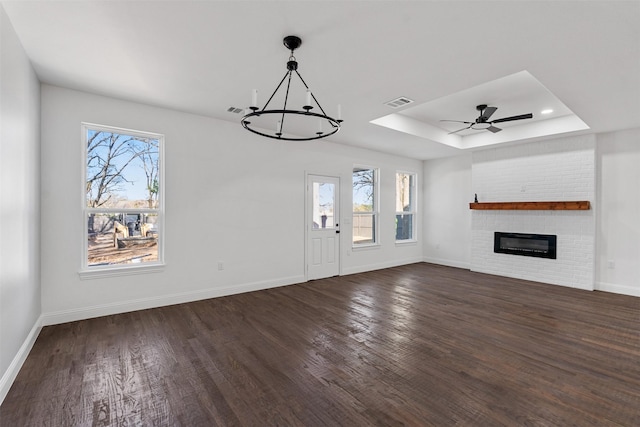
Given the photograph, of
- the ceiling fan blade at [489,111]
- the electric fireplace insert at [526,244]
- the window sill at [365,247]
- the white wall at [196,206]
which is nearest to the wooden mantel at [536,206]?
the electric fireplace insert at [526,244]

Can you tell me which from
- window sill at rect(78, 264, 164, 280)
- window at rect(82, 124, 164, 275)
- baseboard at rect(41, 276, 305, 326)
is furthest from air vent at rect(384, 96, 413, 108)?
window sill at rect(78, 264, 164, 280)

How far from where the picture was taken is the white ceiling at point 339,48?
217cm

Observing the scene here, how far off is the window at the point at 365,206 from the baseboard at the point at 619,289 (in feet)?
13.3

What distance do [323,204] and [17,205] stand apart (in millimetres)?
4361

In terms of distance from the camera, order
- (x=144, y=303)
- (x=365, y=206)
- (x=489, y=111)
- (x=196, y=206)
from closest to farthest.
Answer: (x=144, y=303), (x=489, y=111), (x=196, y=206), (x=365, y=206)

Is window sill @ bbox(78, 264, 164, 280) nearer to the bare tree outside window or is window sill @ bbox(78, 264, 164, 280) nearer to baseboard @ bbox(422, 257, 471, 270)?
the bare tree outside window

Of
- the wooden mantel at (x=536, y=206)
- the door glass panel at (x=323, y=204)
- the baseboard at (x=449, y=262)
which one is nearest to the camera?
the wooden mantel at (x=536, y=206)

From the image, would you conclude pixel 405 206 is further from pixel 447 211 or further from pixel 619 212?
pixel 619 212

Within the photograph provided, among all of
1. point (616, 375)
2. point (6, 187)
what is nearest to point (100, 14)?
point (6, 187)

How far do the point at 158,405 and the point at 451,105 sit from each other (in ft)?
16.5

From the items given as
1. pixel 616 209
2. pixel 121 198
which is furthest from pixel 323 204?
pixel 616 209

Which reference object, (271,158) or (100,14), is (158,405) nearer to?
(100,14)

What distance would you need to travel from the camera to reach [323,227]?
236 inches

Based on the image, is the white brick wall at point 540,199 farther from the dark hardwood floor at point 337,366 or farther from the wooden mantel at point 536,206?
the dark hardwood floor at point 337,366
